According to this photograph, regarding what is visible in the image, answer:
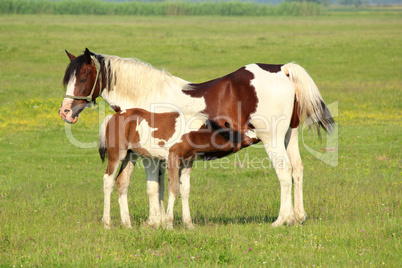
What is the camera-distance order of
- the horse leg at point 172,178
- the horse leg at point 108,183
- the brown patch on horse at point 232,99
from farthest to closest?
the brown patch on horse at point 232,99 < the horse leg at point 108,183 < the horse leg at point 172,178

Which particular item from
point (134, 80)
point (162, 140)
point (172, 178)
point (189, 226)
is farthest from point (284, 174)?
point (134, 80)

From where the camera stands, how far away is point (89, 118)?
59.9ft

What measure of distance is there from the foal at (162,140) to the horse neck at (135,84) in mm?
613

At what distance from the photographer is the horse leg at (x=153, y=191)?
25.1ft

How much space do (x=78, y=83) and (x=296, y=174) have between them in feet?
11.9

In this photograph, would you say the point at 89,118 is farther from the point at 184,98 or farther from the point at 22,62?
the point at 22,62

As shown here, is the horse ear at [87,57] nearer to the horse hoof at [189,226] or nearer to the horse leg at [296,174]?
the horse hoof at [189,226]

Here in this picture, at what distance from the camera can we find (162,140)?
7254mm

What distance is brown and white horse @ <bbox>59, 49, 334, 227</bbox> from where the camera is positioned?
7738 millimetres

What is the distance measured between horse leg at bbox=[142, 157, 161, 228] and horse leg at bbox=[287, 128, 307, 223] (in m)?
2.08

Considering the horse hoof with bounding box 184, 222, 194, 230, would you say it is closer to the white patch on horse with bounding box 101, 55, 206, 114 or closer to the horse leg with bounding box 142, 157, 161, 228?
the horse leg with bounding box 142, 157, 161, 228

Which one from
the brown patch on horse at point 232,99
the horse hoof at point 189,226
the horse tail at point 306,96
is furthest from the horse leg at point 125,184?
the horse tail at point 306,96

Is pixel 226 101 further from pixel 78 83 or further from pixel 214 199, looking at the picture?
pixel 78 83

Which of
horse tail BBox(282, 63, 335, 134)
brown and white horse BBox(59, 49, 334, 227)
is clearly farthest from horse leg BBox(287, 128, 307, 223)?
horse tail BBox(282, 63, 335, 134)
